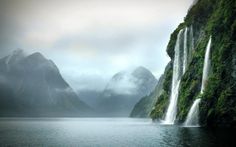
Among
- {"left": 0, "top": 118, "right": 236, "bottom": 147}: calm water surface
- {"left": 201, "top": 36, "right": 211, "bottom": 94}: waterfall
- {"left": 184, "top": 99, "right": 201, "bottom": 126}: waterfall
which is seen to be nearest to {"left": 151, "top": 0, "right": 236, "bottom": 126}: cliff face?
{"left": 201, "top": 36, "right": 211, "bottom": 94}: waterfall

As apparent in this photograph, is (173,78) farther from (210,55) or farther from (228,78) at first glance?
(228,78)

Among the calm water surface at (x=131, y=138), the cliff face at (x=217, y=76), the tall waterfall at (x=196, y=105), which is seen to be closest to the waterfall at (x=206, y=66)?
the tall waterfall at (x=196, y=105)

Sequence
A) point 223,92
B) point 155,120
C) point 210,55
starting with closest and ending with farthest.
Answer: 1. point 223,92
2. point 210,55
3. point 155,120

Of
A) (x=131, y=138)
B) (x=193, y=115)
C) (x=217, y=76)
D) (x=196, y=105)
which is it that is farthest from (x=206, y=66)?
(x=131, y=138)

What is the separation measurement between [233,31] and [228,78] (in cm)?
1297

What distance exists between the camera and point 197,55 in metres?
99.5

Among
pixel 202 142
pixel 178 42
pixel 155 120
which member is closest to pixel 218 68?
pixel 202 142

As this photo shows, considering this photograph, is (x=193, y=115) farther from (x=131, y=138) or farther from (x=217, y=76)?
(x=131, y=138)

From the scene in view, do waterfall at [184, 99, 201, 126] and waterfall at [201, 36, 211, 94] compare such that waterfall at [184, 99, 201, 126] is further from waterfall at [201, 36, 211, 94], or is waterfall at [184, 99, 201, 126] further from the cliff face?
waterfall at [201, 36, 211, 94]

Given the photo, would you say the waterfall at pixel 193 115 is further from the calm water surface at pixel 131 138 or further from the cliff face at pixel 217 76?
A: the calm water surface at pixel 131 138

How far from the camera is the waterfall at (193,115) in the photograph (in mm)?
82812

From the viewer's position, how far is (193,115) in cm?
8475

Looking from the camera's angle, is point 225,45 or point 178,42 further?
point 178,42

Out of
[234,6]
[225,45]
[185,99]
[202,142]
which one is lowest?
[202,142]
